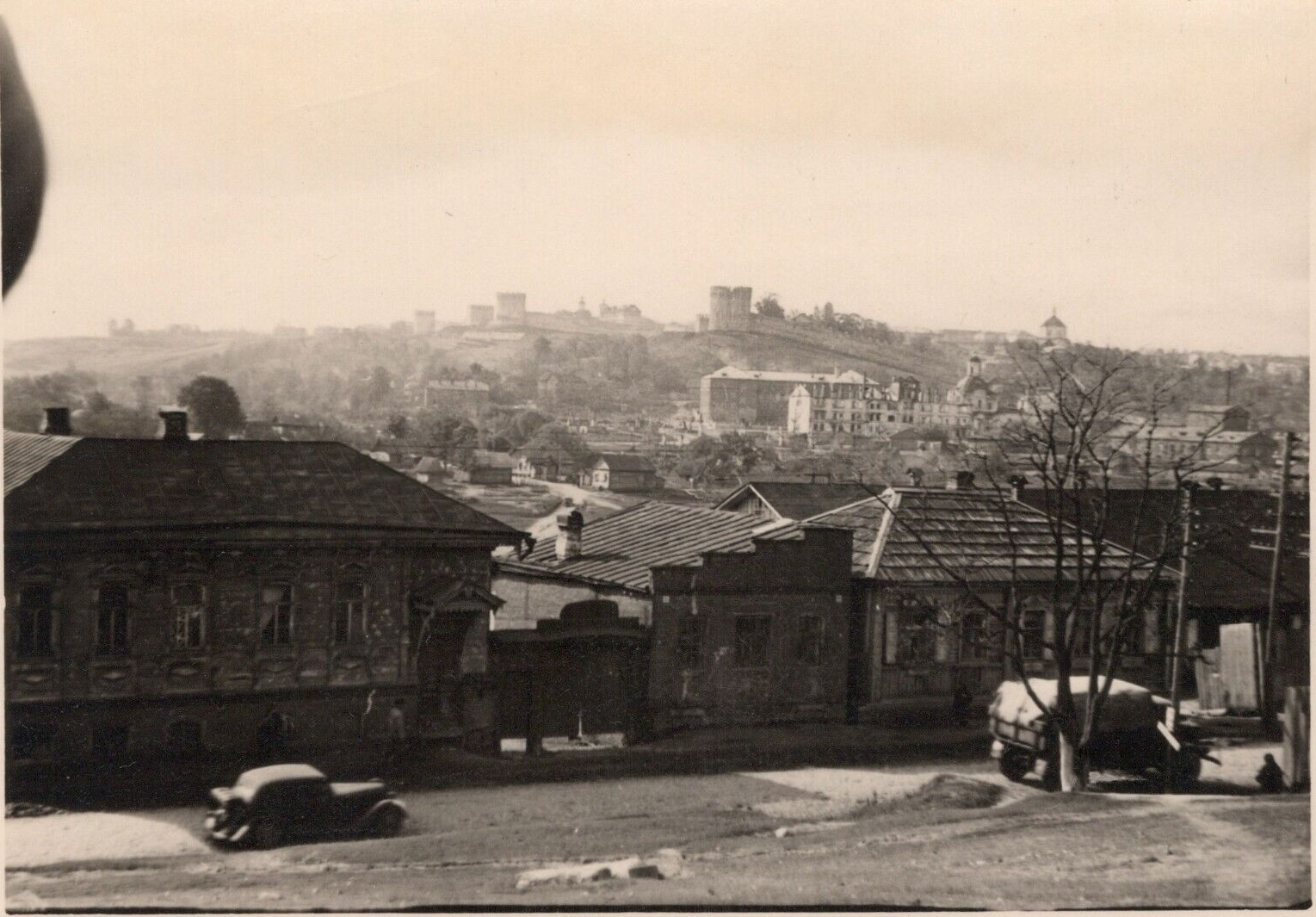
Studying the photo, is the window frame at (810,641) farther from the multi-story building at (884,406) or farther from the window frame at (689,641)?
the multi-story building at (884,406)

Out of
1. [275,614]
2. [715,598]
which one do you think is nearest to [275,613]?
[275,614]

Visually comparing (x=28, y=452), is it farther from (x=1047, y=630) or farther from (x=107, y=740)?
(x=1047, y=630)

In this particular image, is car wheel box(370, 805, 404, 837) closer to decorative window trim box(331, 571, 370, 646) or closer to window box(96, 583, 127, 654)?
decorative window trim box(331, 571, 370, 646)

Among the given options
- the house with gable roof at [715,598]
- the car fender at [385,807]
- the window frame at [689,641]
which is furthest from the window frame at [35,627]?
the window frame at [689,641]

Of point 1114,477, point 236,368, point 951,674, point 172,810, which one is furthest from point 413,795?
point 1114,477

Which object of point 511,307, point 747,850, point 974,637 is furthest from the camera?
point 974,637

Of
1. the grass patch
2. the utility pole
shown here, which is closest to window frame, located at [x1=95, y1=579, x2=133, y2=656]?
the grass patch
